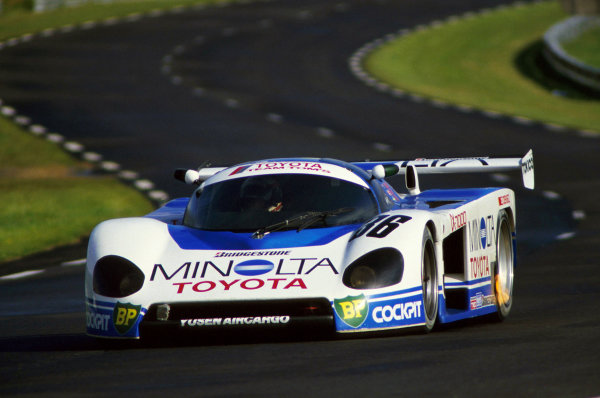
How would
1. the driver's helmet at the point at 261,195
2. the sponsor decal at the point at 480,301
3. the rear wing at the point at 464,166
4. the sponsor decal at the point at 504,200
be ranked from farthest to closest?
the rear wing at the point at 464,166 → the sponsor decal at the point at 504,200 → the sponsor decal at the point at 480,301 → the driver's helmet at the point at 261,195

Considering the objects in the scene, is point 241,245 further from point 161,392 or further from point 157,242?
point 161,392

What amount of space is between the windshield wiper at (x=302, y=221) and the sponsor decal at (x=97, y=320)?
3.52ft

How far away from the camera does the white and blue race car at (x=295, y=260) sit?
7.89 metres

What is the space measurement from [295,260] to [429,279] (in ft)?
2.97

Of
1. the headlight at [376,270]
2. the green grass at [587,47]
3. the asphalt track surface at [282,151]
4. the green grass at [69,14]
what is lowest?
the green grass at [69,14]

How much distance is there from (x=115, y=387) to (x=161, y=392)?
1.04 feet

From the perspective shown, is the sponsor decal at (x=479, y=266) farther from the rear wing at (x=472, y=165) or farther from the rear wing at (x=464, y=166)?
the rear wing at (x=472, y=165)

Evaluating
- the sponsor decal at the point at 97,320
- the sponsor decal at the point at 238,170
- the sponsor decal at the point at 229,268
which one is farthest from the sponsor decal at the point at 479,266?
the sponsor decal at the point at 97,320

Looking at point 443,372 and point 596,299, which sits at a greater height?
point 443,372

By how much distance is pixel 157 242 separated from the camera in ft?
28.0

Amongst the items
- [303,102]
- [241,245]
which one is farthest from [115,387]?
[303,102]

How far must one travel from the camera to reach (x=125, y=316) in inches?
317

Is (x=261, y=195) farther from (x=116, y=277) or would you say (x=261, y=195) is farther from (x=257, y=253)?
(x=116, y=277)

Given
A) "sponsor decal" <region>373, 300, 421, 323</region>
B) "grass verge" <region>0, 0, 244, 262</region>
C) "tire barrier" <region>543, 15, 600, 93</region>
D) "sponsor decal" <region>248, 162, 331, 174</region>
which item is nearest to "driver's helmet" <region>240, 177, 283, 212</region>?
"sponsor decal" <region>248, 162, 331, 174</region>
